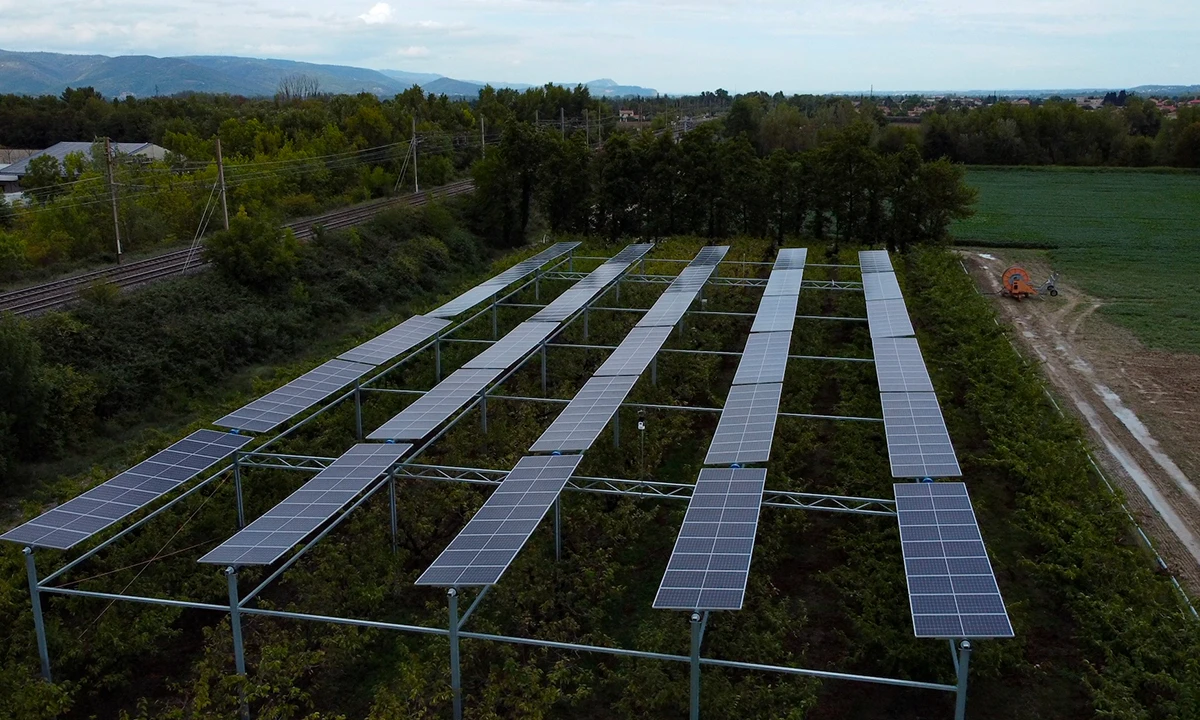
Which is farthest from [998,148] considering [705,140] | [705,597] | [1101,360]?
[705,597]

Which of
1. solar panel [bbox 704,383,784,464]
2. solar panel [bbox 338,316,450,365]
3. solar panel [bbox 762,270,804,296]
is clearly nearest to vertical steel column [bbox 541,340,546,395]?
solar panel [bbox 338,316,450,365]

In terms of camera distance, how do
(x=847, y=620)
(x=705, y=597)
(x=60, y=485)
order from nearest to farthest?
(x=705, y=597)
(x=847, y=620)
(x=60, y=485)

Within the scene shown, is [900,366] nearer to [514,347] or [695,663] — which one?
[514,347]

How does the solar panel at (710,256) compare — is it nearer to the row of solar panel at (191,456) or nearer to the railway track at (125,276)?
the row of solar panel at (191,456)

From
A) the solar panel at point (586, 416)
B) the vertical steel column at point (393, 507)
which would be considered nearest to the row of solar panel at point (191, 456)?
the vertical steel column at point (393, 507)

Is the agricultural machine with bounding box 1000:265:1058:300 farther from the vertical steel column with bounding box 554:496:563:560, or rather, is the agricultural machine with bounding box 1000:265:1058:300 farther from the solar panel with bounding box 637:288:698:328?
the vertical steel column with bounding box 554:496:563:560

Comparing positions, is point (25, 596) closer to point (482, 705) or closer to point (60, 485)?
point (60, 485)
